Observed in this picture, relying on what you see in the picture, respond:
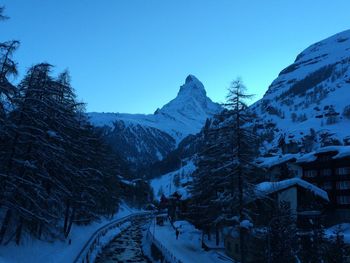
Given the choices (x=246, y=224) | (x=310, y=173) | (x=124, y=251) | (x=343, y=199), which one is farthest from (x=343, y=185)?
(x=246, y=224)

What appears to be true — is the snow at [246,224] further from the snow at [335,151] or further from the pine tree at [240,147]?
the snow at [335,151]

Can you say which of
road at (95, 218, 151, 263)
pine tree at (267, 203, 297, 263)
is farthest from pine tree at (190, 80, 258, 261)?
road at (95, 218, 151, 263)


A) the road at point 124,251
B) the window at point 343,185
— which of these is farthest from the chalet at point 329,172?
the road at point 124,251

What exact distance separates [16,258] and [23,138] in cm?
859

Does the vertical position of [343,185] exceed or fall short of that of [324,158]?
it falls short

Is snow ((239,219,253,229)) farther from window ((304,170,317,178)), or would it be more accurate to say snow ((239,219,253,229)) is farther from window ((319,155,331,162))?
window ((304,170,317,178))

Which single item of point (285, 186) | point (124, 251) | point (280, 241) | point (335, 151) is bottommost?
point (124, 251)

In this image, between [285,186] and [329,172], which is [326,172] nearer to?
[329,172]

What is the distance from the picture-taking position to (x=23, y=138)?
30.7 metres

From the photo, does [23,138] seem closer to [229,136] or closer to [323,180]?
Answer: [229,136]

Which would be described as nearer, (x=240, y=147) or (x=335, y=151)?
Answer: (x=240, y=147)

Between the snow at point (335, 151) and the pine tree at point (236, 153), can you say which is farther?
the snow at point (335, 151)

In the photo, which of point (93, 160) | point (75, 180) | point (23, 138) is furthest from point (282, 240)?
point (93, 160)

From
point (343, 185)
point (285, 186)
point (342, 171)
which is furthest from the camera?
point (342, 171)
